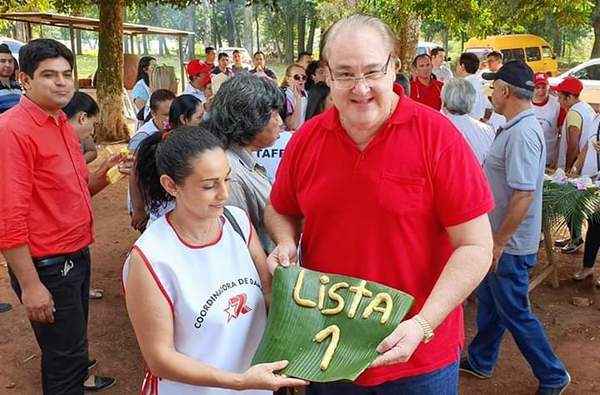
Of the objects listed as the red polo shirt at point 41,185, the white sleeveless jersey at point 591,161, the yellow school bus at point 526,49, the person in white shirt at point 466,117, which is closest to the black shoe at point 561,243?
the white sleeveless jersey at point 591,161

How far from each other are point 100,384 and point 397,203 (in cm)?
277

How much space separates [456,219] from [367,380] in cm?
58

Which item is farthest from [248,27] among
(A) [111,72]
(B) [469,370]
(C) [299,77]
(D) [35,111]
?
(D) [35,111]

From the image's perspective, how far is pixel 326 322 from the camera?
5.28 feet

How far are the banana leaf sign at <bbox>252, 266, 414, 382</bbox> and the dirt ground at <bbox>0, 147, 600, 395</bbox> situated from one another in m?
2.28

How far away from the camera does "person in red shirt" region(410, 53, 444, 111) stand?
24.1 ft

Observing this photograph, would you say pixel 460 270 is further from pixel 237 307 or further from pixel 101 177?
pixel 101 177

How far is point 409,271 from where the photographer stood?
1.72 meters

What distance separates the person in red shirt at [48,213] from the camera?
2.43 metres

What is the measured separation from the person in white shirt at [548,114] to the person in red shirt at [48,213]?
476 cm

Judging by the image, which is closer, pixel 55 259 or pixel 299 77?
pixel 55 259

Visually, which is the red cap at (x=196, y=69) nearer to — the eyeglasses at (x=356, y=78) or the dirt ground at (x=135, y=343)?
the dirt ground at (x=135, y=343)

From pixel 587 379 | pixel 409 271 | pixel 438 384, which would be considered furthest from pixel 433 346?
pixel 587 379

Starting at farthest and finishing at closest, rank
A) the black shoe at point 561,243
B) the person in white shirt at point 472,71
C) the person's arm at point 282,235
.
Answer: the person in white shirt at point 472,71 → the black shoe at point 561,243 → the person's arm at point 282,235
